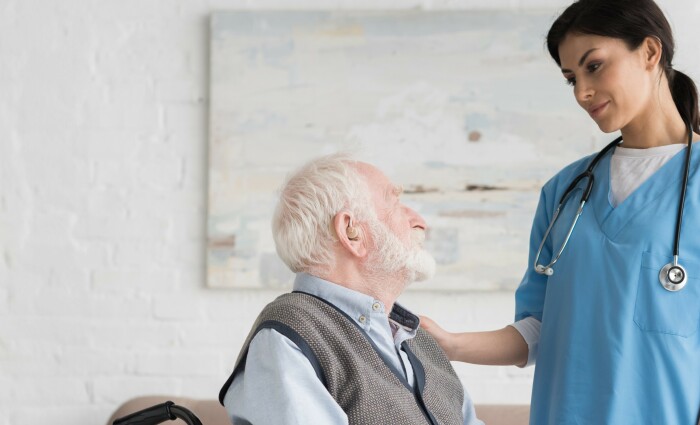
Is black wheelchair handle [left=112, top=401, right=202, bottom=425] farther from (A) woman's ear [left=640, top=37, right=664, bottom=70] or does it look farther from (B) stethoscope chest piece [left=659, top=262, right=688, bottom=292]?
(A) woman's ear [left=640, top=37, right=664, bottom=70]

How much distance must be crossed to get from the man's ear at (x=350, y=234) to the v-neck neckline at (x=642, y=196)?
1.62 feet

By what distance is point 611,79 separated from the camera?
161 centimetres

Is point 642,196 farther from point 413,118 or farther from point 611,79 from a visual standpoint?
point 413,118

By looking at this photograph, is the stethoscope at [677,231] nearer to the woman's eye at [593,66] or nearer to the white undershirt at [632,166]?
the white undershirt at [632,166]

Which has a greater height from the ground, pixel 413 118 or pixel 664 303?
pixel 413 118

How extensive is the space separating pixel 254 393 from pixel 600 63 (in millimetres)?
911

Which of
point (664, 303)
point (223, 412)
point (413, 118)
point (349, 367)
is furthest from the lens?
point (413, 118)

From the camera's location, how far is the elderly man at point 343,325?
1.39m

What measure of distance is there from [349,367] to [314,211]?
0.32 metres

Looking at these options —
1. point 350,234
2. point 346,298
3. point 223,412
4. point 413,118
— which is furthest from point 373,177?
point 413,118

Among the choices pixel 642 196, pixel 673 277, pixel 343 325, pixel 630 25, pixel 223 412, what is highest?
pixel 630 25

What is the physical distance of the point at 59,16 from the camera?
296 cm

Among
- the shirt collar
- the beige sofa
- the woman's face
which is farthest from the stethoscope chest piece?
the beige sofa

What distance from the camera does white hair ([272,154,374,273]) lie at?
62.9 inches
